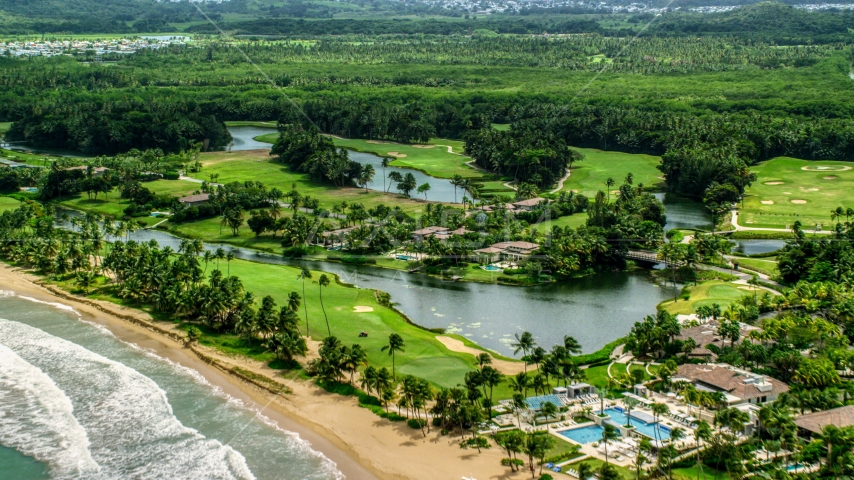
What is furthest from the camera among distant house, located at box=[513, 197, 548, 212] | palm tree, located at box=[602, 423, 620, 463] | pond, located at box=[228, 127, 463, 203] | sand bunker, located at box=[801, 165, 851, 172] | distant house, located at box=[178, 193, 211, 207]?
sand bunker, located at box=[801, 165, 851, 172]

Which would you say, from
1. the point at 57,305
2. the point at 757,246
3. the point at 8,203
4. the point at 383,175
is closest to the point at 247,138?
the point at 383,175

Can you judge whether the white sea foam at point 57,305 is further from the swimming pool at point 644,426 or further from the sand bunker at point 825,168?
the sand bunker at point 825,168

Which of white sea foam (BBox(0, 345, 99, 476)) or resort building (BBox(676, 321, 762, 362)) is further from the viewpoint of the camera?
resort building (BBox(676, 321, 762, 362))

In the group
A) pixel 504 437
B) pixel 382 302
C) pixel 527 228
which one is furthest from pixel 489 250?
pixel 504 437

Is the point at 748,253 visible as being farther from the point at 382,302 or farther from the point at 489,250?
the point at 382,302

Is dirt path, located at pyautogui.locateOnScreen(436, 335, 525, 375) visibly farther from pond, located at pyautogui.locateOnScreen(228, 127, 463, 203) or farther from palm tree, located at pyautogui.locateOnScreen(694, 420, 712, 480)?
pond, located at pyautogui.locateOnScreen(228, 127, 463, 203)

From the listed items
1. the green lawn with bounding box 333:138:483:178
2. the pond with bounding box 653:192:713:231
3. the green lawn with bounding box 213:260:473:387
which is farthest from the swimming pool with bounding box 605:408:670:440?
the green lawn with bounding box 333:138:483:178

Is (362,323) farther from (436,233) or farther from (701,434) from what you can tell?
(701,434)
